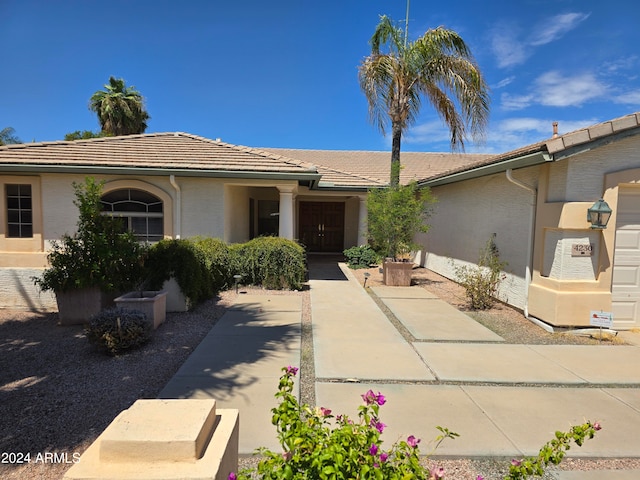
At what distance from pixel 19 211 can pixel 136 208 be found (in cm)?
313

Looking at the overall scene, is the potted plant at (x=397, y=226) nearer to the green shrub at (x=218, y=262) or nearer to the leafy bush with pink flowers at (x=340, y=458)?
the green shrub at (x=218, y=262)

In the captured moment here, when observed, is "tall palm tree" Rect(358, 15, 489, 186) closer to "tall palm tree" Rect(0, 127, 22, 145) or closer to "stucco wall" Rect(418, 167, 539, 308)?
"stucco wall" Rect(418, 167, 539, 308)

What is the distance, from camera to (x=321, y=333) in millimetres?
6246

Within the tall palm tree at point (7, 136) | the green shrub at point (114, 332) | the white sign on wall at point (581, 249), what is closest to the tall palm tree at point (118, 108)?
the tall palm tree at point (7, 136)

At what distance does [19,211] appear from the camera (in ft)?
34.7

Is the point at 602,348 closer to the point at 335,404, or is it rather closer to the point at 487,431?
the point at 487,431

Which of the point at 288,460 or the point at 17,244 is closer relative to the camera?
the point at 288,460

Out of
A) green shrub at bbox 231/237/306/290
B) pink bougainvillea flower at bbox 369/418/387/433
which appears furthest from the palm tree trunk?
pink bougainvillea flower at bbox 369/418/387/433

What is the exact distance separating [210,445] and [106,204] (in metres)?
10.9

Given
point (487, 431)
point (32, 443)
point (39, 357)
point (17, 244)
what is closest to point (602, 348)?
point (487, 431)

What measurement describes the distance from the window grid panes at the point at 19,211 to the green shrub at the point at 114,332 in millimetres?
7550

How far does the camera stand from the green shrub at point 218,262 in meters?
9.12

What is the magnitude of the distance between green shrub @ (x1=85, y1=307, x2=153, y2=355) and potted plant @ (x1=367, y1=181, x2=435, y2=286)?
7.21 m

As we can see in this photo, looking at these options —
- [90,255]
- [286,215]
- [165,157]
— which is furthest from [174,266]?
[165,157]
